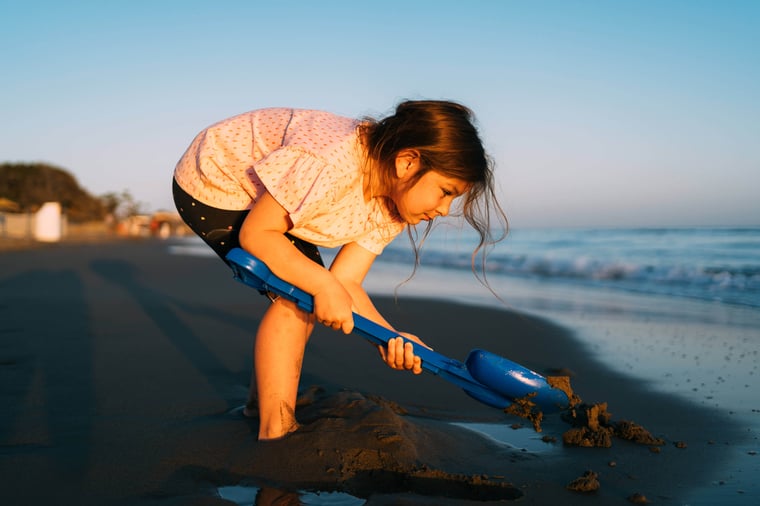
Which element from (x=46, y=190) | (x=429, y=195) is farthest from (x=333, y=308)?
(x=46, y=190)

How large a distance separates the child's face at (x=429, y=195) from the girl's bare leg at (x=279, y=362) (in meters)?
0.48

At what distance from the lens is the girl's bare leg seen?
Result: 193 centimetres

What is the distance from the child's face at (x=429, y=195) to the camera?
75.9 inches

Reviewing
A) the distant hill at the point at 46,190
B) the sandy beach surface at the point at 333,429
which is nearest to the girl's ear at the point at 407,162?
the sandy beach surface at the point at 333,429

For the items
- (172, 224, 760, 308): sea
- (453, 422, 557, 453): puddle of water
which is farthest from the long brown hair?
(172, 224, 760, 308): sea

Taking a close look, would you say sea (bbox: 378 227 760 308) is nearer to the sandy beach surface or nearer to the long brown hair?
the sandy beach surface

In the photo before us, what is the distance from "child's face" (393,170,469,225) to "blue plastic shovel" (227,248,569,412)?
0.38m

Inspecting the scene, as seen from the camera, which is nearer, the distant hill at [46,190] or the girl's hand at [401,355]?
the girl's hand at [401,355]

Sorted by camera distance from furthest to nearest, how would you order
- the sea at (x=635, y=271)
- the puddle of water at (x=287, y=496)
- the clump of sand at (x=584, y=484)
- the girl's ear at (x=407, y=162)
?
1. the sea at (x=635, y=271)
2. the girl's ear at (x=407, y=162)
3. the clump of sand at (x=584, y=484)
4. the puddle of water at (x=287, y=496)

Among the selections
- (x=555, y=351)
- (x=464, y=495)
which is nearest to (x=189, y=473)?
(x=464, y=495)

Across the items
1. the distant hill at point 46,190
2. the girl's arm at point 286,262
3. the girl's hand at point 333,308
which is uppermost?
the girl's arm at point 286,262

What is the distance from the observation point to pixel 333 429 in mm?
1898

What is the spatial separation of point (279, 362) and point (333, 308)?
1.08 feet

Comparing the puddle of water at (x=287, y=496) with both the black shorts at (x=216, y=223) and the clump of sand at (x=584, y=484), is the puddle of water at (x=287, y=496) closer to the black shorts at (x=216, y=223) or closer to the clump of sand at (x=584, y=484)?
the clump of sand at (x=584, y=484)
